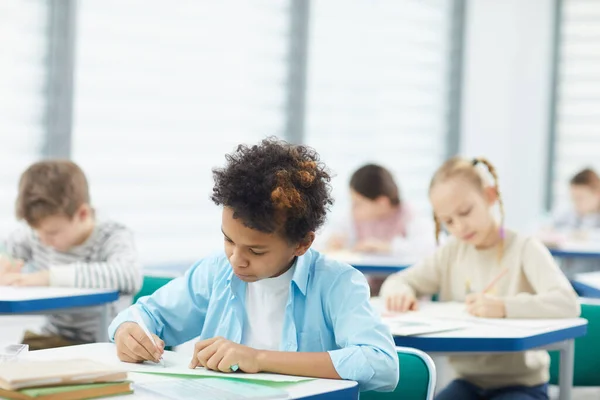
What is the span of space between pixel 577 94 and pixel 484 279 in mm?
5950

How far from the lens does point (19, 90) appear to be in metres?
4.67

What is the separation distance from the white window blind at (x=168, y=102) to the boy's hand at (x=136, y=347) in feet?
10.1

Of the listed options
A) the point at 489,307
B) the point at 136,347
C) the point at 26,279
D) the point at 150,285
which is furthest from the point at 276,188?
the point at 26,279

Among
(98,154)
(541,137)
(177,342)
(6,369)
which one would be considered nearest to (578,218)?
(541,137)

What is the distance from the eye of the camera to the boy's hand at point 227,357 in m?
1.66

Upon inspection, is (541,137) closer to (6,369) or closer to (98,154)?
(98,154)

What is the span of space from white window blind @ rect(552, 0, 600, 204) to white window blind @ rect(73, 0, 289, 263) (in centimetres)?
329

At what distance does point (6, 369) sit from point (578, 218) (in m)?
5.98

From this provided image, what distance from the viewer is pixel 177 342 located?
2033 millimetres

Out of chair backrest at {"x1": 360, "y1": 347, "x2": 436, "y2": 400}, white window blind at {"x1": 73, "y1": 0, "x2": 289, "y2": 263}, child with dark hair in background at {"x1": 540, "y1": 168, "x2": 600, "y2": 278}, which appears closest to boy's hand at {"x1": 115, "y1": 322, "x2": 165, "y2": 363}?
chair backrest at {"x1": 360, "y1": 347, "x2": 436, "y2": 400}

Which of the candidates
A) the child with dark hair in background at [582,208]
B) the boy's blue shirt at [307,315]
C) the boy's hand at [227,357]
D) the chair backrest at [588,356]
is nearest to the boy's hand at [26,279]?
the boy's blue shirt at [307,315]

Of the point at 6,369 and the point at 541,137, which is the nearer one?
the point at 6,369

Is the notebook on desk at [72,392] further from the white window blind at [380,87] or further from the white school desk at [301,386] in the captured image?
the white window blind at [380,87]

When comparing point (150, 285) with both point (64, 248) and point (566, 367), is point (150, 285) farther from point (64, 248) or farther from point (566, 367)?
point (566, 367)
